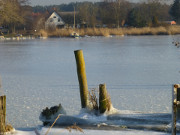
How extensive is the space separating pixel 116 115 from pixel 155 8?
1788 inches

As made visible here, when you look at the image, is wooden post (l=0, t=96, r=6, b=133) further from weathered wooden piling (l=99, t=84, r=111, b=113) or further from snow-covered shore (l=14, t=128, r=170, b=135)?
weathered wooden piling (l=99, t=84, r=111, b=113)

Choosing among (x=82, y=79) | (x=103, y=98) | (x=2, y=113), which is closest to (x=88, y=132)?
(x=103, y=98)

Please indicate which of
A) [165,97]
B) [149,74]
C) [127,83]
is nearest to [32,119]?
[165,97]

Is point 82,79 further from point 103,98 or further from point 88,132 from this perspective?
point 88,132

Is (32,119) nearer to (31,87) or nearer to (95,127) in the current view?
(95,127)

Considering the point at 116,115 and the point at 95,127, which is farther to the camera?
the point at 116,115

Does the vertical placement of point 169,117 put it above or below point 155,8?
below

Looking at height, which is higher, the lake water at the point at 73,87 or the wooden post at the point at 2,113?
the wooden post at the point at 2,113

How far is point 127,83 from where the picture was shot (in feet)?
22.9

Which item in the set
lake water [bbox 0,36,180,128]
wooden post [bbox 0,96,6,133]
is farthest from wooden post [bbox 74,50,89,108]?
wooden post [bbox 0,96,6,133]

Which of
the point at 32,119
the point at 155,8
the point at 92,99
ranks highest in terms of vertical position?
the point at 155,8

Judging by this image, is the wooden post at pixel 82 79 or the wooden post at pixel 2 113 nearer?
the wooden post at pixel 2 113

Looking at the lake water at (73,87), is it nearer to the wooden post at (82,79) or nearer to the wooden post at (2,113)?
the wooden post at (82,79)

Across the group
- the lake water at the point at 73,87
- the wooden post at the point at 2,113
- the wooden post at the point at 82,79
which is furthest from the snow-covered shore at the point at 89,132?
the wooden post at the point at 82,79
